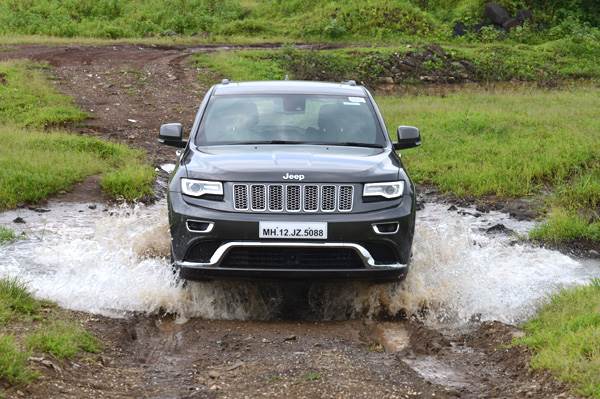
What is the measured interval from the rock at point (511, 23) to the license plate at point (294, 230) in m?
30.1

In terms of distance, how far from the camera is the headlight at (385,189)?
7.06 metres

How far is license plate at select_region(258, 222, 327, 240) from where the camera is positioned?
6801 mm

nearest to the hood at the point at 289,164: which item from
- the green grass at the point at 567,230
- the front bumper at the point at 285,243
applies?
the front bumper at the point at 285,243

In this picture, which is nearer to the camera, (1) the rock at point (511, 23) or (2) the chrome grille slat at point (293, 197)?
(2) the chrome grille slat at point (293, 197)

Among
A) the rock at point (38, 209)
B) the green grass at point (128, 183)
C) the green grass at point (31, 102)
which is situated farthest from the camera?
the green grass at point (31, 102)

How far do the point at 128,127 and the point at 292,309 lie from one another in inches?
376

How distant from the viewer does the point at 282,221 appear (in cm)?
682

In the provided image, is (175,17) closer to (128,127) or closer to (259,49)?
(259,49)

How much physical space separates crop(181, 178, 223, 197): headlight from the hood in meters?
0.05

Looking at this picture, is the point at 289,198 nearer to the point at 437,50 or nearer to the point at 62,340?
the point at 62,340

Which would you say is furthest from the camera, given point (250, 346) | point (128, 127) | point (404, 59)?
point (404, 59)

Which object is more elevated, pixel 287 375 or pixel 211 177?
pixel 211 177

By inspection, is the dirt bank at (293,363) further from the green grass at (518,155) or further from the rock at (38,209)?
the rock at (38,209)

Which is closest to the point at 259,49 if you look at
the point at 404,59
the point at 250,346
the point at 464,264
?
the point at 404,59
